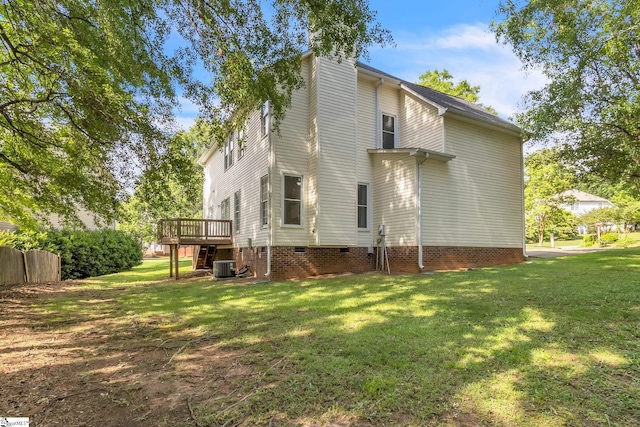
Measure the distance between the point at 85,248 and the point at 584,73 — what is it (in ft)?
69.4

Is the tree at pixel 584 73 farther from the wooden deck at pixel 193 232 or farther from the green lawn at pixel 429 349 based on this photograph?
the wooden deck at pixel 193 232

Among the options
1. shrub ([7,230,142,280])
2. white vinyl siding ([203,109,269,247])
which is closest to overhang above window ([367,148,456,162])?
white vinyl siding ([203,109,269,247])

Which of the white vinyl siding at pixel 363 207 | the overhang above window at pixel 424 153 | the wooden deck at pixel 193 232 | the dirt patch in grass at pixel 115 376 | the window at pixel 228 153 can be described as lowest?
the dirt patch in grass at pixel 115 376

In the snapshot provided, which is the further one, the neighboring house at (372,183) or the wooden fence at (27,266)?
the neighboring house at (372,183)

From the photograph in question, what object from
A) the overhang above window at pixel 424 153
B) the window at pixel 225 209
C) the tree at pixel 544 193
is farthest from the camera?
the tree at pixel 544 193

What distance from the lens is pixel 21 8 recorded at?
7.19 meters

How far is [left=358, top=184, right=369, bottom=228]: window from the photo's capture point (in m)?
13.1

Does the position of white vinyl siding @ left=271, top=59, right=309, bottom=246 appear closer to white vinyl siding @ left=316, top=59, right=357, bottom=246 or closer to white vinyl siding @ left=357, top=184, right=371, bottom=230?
white vinyl siding @ left=316, top=59, right=357, bottom=246

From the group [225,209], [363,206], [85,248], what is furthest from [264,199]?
[85,248]

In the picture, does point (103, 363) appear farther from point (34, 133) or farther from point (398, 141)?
point (398, 141)

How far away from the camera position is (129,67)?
723cm

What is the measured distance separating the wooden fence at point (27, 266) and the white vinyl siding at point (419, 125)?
13.9m

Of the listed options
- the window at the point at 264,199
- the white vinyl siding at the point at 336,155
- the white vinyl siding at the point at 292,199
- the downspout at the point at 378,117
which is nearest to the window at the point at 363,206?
the white vinyl siding at the point at 336,155

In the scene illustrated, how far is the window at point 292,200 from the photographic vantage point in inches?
476
